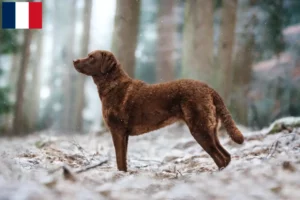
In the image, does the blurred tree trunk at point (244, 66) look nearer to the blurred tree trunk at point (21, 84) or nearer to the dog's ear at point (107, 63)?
the blurred tree trunk at point (21, 84)

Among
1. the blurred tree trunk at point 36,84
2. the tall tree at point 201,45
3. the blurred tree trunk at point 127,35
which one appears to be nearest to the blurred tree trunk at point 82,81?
the blurred tree trunk at point 36,84

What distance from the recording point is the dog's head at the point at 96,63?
325cm

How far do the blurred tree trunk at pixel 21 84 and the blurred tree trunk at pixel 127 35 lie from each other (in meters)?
5.51

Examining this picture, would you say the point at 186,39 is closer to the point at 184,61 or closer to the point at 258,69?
the point at 184,61

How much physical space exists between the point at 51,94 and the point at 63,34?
2.76m

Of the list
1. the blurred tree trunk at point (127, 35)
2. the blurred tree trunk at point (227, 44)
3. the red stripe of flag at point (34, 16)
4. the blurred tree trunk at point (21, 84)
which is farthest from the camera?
the blurred tree trunk at point (21, 84)

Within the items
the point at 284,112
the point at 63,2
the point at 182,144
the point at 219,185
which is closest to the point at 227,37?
the point at 284,112

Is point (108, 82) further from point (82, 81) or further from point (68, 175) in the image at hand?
point (82, 81)

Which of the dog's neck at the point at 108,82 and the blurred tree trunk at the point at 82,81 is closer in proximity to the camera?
the dog's neck at the point at 108,82

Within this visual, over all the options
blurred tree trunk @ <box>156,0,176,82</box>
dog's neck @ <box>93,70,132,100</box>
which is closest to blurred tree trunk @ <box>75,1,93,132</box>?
blurred tree trunk @ <box>156,0,176,82</box>

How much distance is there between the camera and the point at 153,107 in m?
3.12

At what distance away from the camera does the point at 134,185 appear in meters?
2.10

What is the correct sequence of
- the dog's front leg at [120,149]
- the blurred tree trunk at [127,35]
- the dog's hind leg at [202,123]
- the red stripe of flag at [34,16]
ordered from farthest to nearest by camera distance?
1. the blurred tree trunk at [127,35]
2. the red stripe of flag at [34,16]
3. the dog's front leg at [120,149]
4. the dog's hind leg at [202,123]

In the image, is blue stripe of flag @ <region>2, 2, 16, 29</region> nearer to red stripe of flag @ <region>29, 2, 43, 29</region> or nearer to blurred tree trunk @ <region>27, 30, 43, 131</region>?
red stripe of flag @ <region>29, 2, 43, 29</region>
